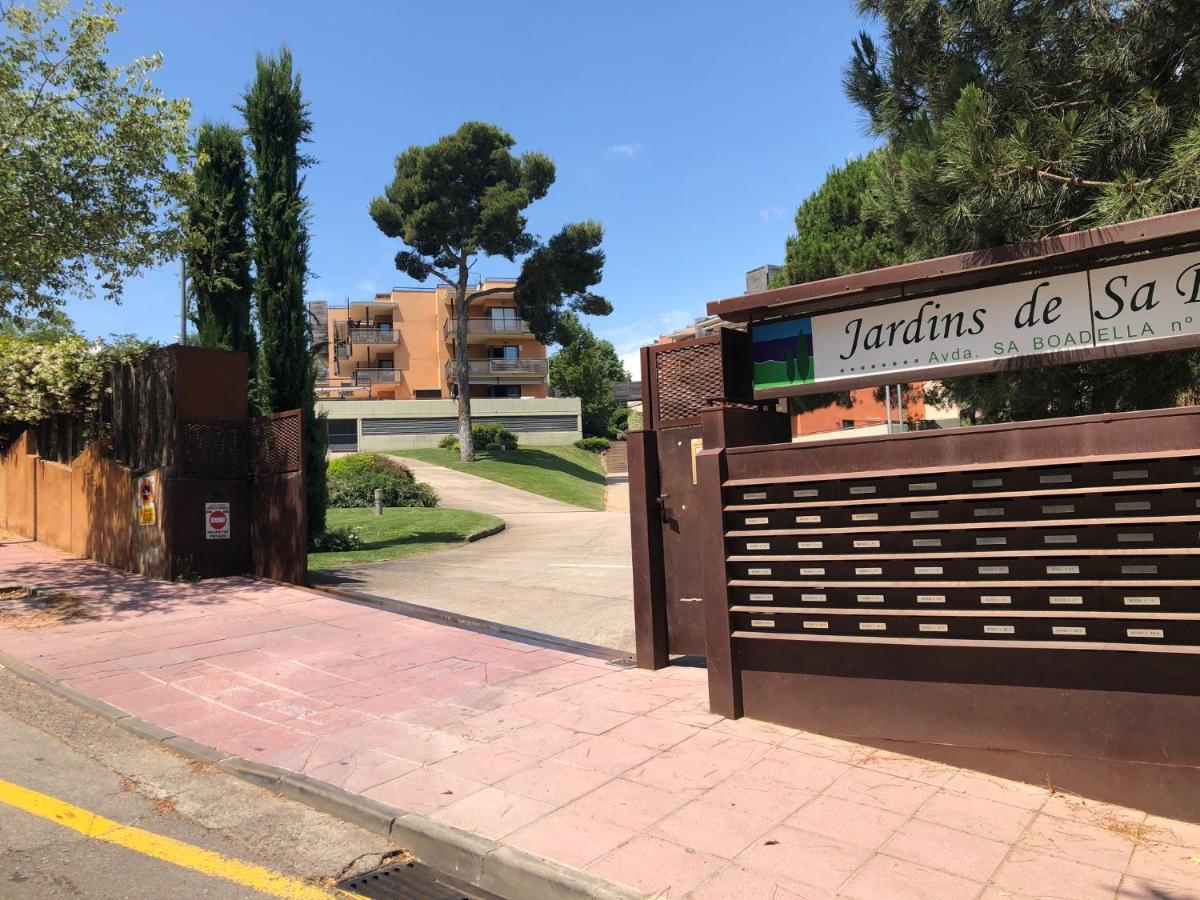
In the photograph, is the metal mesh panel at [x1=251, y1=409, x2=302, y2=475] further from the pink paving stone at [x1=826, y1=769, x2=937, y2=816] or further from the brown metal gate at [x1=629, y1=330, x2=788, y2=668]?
the pink paving stone at [x1=826, y1=769, x2=937, y2=816]

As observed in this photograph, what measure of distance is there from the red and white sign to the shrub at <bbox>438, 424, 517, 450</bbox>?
3323 cm

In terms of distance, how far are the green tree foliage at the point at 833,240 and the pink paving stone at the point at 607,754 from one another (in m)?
10.3

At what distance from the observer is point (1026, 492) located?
4879mm

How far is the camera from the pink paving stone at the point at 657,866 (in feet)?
12.3

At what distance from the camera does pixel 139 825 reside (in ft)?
14.9

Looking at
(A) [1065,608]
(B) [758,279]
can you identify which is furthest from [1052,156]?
(B) [758,279]

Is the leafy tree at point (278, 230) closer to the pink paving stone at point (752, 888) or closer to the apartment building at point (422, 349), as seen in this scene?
the pink paving stone at point (752, 888)

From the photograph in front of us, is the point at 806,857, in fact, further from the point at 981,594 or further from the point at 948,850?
the point at 981,594

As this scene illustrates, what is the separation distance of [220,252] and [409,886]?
14.0 meters

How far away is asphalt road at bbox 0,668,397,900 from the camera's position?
12.8 feet

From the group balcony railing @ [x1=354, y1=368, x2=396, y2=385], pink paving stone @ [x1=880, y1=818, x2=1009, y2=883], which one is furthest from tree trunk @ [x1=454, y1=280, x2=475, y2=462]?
pink paving stone @ [x1=880, y1=818, x2=1009, y2=883]

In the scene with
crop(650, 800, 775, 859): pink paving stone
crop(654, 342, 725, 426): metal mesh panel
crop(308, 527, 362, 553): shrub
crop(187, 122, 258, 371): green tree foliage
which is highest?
crop(187, 122, 258, 371): green tree foliage

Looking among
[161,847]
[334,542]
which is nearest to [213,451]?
[334,542]

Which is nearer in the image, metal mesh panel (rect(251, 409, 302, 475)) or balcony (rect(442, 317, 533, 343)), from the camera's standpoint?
metal mesh panel (rect(251, 409, 302, 475))
